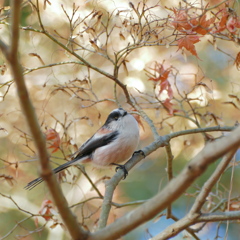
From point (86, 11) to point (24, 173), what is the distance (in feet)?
8.85

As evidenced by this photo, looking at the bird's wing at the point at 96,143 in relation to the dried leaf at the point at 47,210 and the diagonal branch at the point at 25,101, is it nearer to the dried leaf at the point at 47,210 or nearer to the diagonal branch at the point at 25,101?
the dried leaf at the point at 47,210

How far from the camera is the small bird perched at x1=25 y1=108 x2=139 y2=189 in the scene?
11.8 ft

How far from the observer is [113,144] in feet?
12.1

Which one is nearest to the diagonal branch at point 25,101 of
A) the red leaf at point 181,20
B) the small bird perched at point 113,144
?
the red leaf at point 181,20

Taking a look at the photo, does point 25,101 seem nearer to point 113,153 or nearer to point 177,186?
point 177,186

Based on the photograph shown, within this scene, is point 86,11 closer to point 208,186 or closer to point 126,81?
point 126,81

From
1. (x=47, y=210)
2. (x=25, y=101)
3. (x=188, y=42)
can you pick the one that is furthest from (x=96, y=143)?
(x=25, y=101)

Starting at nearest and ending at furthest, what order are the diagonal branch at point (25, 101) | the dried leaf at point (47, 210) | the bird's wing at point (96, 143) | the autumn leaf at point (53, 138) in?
the diagonal branch at point (25, 101) < the dried leaf at point (47, 210) < the autumn leaf at point (53, 138) < the bird's wing at point (96, 143)

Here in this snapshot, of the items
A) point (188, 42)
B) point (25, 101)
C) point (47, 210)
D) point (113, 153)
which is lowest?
point (25, 101)

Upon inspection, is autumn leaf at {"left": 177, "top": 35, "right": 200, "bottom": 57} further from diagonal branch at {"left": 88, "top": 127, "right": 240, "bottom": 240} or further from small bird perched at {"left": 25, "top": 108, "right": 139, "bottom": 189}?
diagonal branch at {"left": 88, "top": 127, "right": 240, "bottom": 240}

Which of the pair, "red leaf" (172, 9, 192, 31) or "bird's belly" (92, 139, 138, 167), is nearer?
"red leaf" (172, 9, 192, 31)

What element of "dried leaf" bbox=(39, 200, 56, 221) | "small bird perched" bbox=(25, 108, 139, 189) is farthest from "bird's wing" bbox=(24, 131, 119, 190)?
"dried leaf" bbox=(39, 200, 56, 221)

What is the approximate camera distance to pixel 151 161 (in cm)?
675

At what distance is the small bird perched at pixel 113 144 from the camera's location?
3598mm
